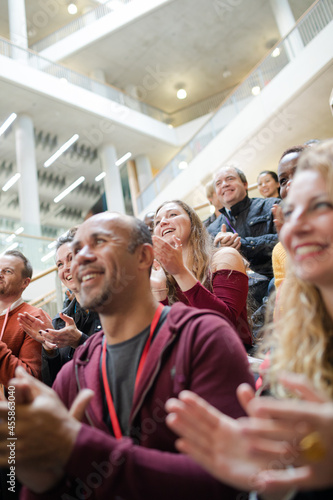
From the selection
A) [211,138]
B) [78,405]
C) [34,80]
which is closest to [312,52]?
[211,138]

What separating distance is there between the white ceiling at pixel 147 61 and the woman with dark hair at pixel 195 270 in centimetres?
920

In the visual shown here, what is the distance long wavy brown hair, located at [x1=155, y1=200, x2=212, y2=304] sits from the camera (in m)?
2.21

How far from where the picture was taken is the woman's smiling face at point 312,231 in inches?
38.4

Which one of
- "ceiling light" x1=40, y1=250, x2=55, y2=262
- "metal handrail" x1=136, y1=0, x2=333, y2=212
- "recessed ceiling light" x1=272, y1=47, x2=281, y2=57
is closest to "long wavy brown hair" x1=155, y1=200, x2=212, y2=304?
"ceiling light" x1=40, y1=250, x2=55, y2=262

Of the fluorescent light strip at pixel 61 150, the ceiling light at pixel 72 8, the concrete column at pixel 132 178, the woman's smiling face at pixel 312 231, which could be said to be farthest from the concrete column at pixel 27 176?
the woman's smiling face at pixel 312 231

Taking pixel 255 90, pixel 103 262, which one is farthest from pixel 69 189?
pixel 103 262

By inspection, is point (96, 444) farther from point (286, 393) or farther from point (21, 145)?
point (21, 145)

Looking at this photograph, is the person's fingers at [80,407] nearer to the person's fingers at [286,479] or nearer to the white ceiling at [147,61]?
the person's fingers at [286,479]

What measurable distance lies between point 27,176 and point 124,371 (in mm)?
9840

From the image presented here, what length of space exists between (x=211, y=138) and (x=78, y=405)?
9436 mm

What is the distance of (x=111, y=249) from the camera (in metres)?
1.44

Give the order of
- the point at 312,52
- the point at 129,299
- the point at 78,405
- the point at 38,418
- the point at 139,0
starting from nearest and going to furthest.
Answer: the point at 38,418 → the point at 78,405 → the point at 129,299 → the point at 312,52 → the point at 139,0

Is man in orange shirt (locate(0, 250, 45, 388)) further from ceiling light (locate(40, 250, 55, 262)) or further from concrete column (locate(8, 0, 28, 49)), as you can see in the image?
concrete column (locate(8, 0, 28, 49))

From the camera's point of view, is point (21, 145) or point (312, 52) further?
point (21, 145)
